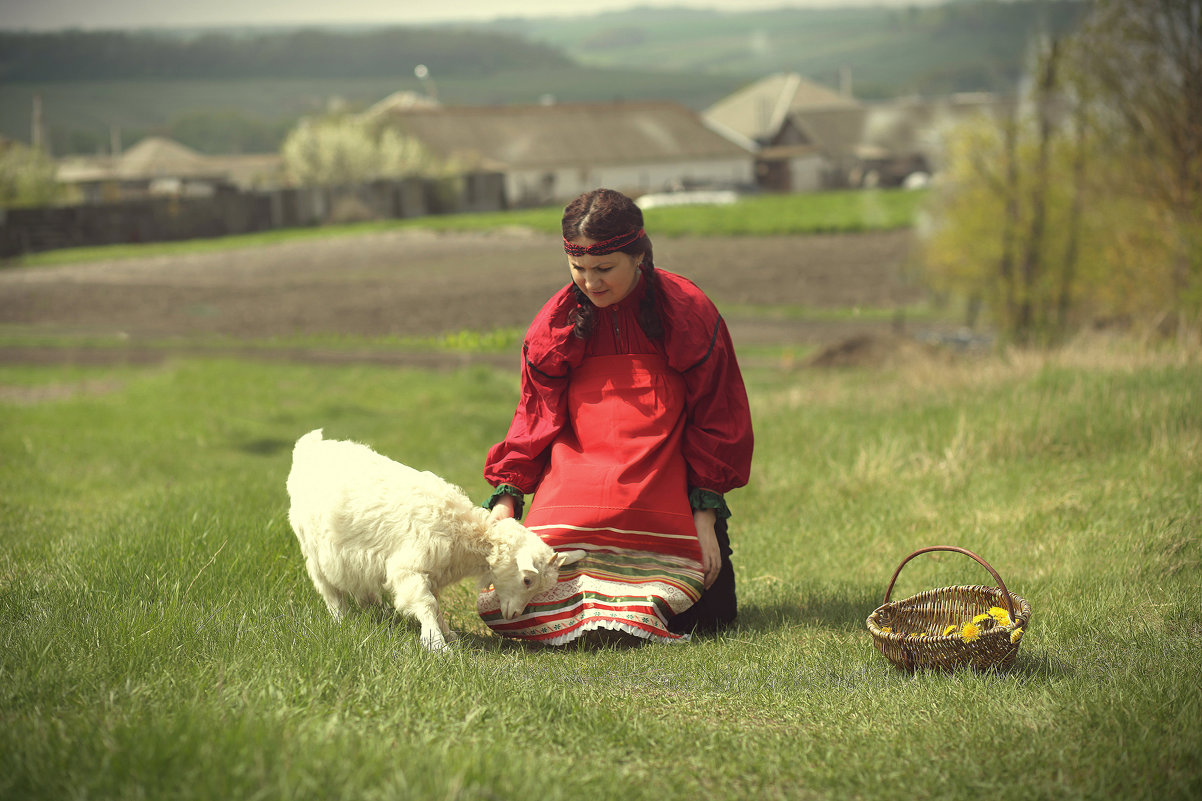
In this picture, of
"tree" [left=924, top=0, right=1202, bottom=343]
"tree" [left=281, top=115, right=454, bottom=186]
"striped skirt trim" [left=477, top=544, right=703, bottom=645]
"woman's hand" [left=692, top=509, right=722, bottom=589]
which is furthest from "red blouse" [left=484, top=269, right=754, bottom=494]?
"tree" [left=281, top=115, right=454, bottom=186]

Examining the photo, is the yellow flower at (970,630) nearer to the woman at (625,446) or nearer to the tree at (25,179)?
the woman at (625,446)

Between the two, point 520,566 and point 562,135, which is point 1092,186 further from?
point 562,135

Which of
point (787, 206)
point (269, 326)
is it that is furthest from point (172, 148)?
point (269, 326)

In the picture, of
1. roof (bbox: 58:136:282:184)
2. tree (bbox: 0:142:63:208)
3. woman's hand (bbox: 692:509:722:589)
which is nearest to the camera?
woman's hand (bbox: 692:509:722:589)

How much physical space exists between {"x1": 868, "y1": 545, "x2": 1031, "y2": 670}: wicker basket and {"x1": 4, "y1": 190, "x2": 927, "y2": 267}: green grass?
33552 millimetres

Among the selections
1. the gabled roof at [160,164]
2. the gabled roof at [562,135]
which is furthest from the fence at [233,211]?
the gabled roof at [160,164]

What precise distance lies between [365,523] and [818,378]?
1272 cm

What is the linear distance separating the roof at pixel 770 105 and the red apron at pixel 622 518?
67.2 meters

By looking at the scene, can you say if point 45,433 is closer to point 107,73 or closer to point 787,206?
point 787,206

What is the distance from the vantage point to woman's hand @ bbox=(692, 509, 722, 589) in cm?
518

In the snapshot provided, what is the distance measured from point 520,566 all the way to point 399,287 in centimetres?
2706

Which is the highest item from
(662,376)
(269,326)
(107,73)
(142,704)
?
(107,73)

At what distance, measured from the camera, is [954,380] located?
38.4ft

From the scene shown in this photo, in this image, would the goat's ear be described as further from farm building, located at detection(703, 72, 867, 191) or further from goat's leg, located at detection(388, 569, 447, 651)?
farm building, located at detection(703, 72, 867, 191)
